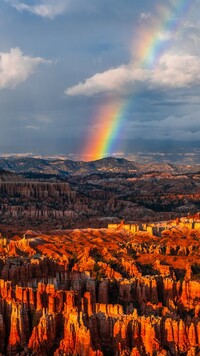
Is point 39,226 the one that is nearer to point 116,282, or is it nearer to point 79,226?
point 79,226

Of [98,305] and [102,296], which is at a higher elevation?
[102,296]

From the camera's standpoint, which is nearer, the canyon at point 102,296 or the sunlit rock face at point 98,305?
the sunlit rock face at point 98,305

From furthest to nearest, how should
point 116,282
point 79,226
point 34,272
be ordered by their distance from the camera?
point 79,226 < point 34,272 < point 116,282

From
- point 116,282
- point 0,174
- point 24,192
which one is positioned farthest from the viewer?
point 0,174

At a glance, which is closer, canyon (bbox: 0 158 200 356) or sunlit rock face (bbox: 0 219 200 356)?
sunlit rock face (bbox: 0 219 200 356)

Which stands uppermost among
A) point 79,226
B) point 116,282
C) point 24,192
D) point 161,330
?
point 24,192

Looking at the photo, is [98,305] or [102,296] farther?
[102,296]

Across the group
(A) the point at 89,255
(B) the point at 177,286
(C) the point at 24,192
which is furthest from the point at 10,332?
(C) the point at 24,192

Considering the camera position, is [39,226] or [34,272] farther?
[39,226]
